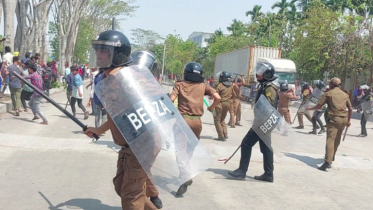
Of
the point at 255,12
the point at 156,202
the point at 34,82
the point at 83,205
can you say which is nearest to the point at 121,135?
the point at 156,202

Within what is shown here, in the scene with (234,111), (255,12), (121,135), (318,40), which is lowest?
(234,111)

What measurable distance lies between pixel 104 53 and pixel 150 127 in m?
0.78

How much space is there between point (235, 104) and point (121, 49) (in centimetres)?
1096

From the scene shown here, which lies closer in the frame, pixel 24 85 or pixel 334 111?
pixel 334 111

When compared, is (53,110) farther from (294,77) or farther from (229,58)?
(229,58)

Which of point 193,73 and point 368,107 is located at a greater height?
point 193,73

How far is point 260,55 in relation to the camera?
1186 inches

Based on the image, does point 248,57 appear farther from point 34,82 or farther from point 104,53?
point 104,53

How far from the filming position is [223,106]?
11.8m

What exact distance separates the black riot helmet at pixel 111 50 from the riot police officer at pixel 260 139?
3280 millimetres

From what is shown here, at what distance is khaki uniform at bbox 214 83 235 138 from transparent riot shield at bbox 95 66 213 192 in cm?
743

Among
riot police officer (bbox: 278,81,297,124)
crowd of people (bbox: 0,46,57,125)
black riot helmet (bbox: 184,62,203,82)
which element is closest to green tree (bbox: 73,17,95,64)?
crowd of people (bbox: 0,46,57,125)

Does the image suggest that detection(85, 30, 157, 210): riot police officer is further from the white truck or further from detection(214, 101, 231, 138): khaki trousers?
the white truck

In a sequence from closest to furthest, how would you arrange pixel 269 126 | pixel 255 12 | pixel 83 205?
pixel 83 205 < pixel 269 126 < pixel 255 12
